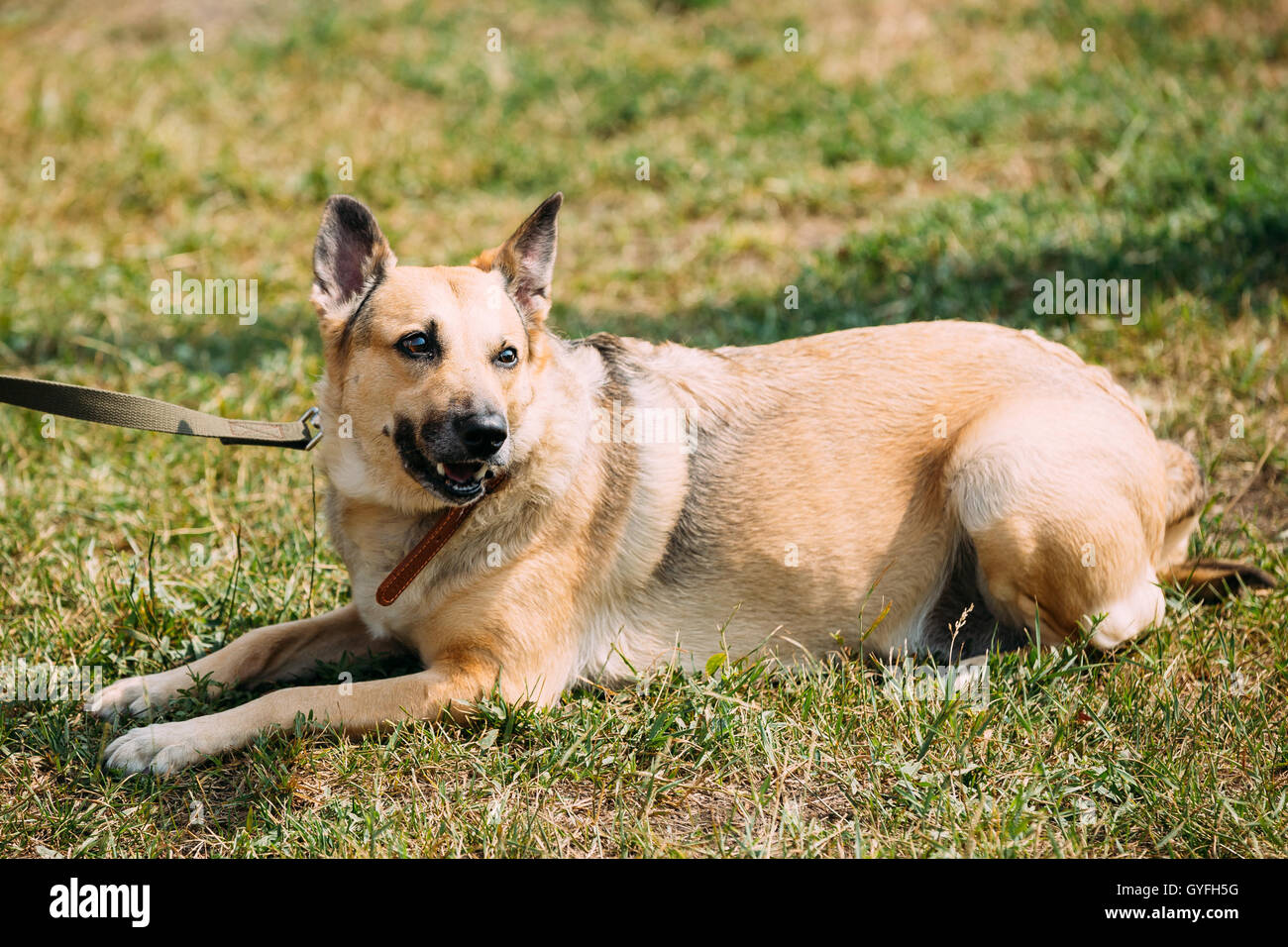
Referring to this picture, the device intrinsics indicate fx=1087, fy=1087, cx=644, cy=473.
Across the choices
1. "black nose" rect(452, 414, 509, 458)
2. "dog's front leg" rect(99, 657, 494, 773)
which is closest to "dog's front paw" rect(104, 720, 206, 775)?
"dog's front leg" rect(99, 657, 494, 773)

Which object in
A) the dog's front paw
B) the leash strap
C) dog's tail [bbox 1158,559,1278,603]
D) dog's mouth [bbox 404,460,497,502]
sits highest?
the leash strap

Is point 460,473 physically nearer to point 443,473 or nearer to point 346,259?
point 443,473

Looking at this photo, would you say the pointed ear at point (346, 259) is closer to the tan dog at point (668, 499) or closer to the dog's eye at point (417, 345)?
the tan dog at point (668, 499)

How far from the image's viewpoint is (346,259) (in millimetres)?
3951

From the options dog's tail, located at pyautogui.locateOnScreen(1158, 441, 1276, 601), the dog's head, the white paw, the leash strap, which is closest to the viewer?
the dog's head

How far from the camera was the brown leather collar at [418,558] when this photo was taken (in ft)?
12.5

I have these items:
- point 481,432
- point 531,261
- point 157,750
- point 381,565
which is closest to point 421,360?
point 481,432

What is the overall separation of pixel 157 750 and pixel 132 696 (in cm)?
44

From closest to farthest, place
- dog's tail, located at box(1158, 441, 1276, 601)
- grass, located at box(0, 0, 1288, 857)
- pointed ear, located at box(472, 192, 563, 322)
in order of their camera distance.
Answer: grass, located at box(0, 0, 1288, 857) → pointed ear, located at box(472, 192, 563, 322) → dog's tail, located at box(1158, 441, 1276, 601)

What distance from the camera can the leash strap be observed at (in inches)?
148

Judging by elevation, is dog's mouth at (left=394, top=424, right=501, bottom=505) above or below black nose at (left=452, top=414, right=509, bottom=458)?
below

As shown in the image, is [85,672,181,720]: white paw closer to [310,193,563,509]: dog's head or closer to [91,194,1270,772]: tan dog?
[91,194,1270,772]: tan dog

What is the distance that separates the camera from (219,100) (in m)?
9.30

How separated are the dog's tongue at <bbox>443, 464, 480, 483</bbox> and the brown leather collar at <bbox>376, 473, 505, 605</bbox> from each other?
0.14m
